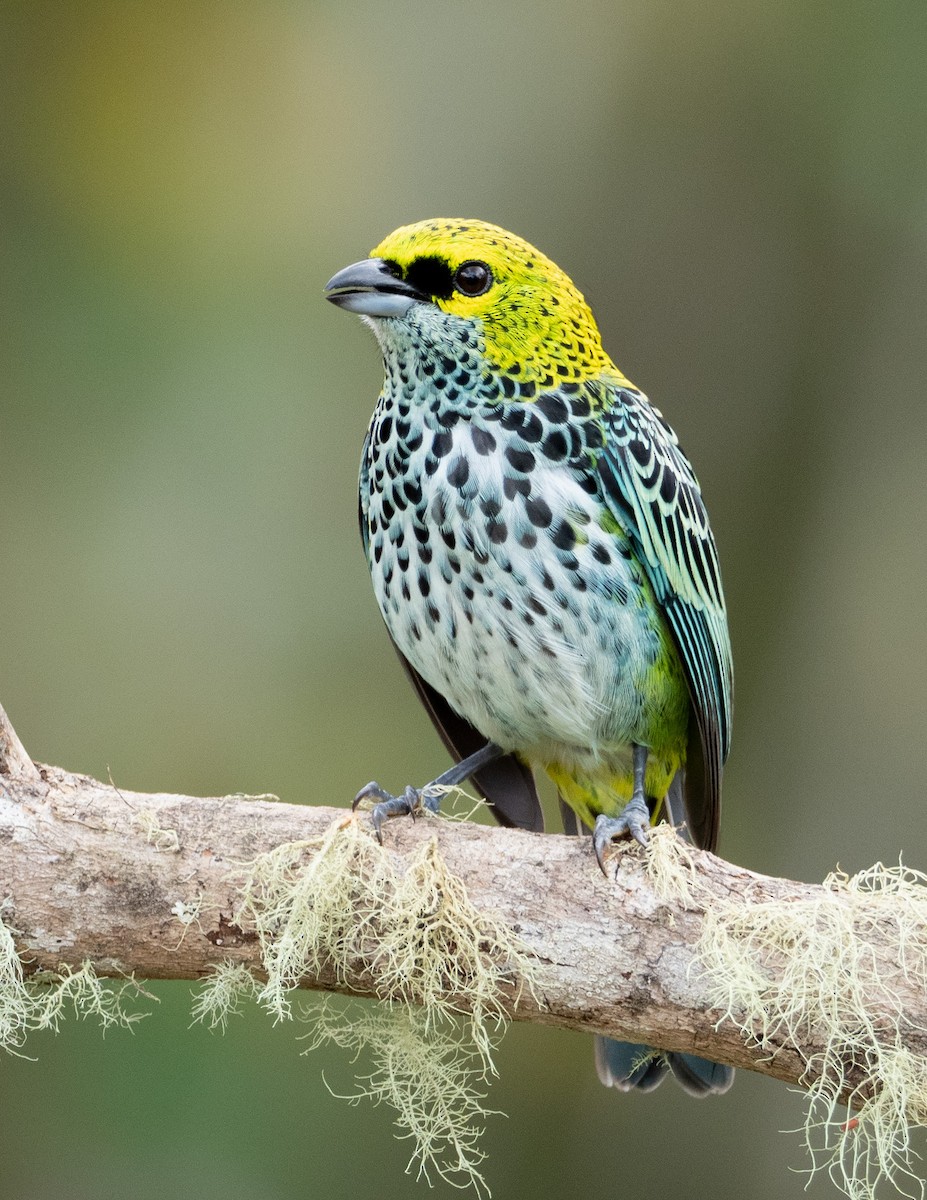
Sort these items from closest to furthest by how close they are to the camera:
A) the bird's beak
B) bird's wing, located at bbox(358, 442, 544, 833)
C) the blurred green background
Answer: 1. the bird's beak
2. bird's wing, located at bbox(358, 442, 544, 833)
3. the blurred green background

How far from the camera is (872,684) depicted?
19.1ft

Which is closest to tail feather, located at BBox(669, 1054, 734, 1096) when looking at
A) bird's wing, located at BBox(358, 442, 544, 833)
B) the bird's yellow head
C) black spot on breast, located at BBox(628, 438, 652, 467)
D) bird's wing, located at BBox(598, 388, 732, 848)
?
bird's wing, located at BBox(598, 388, 732, 848)

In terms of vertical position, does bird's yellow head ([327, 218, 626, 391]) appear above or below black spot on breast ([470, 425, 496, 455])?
above

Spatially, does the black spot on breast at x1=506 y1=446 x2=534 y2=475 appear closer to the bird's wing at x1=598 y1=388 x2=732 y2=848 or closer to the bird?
the bird

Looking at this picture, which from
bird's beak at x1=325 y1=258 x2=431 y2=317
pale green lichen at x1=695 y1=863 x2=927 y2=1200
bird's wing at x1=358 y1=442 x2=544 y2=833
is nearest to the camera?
pale green lichen at x1=695 y1=863 x2=927 y2=1200

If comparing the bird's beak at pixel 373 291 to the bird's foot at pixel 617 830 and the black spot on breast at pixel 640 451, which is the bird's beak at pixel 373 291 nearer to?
the black spot on breast at pixel 640 451

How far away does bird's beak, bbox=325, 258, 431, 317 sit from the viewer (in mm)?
3430

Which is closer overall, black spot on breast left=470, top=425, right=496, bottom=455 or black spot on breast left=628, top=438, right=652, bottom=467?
black spot on breast left=470, top=425, right=496, bottom=455

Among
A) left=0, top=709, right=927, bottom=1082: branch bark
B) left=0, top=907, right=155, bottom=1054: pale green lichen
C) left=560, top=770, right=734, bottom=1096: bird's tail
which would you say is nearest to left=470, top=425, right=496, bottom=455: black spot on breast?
left=0, top=709, right=927, bottom=1082: branch bark

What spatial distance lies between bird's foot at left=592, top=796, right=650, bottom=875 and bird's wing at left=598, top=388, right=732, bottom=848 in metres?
0.56

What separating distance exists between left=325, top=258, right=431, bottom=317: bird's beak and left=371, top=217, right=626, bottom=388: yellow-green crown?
4 centimetres

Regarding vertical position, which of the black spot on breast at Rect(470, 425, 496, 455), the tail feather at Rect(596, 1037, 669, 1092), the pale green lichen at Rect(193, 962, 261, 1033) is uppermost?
the black spot on breast at Rect(470, 425, 496, 455)

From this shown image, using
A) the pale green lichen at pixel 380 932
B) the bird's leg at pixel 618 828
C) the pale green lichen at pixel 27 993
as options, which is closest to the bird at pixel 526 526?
the bird's leg at pixel 618 828

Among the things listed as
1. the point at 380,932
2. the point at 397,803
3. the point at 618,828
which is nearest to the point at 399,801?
the point at 397,803
